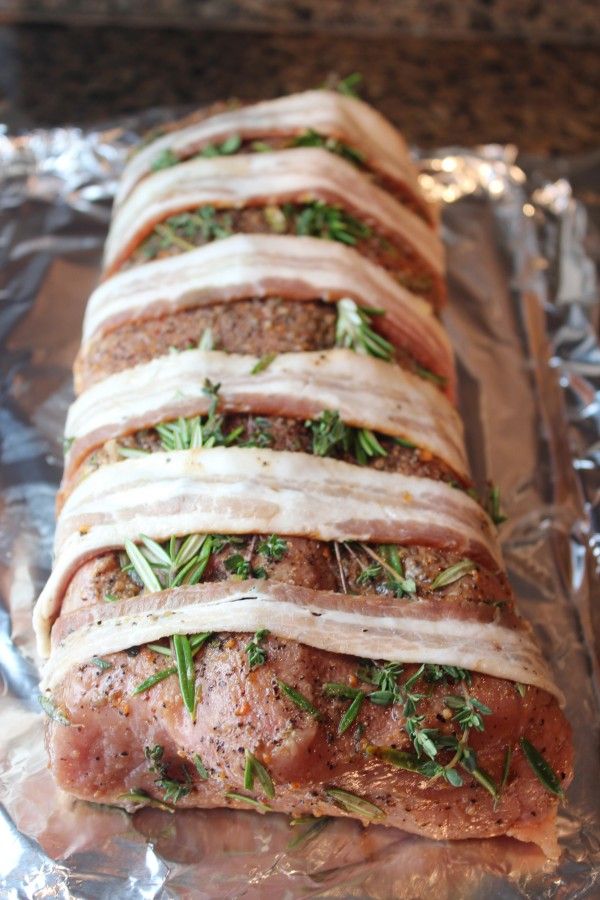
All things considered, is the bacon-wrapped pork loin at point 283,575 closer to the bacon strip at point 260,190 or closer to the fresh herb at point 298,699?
the fresh herb at point 298,699

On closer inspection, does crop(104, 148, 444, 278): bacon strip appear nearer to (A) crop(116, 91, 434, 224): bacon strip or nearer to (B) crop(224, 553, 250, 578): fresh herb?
(A) crop(116, 91, 434, 224): bacon strip

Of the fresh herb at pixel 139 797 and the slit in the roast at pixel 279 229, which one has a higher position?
the slit in the roast at pixel 279 229

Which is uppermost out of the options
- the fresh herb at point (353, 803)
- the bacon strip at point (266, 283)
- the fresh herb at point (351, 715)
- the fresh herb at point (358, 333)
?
the bacon strip at point (266, 283)

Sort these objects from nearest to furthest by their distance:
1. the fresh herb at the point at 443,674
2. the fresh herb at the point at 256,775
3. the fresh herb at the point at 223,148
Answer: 1. the fresh herb at the point at 256,775
2. the fresh herb at the point at 443,674
3. the fresh herb at the point at 223,148

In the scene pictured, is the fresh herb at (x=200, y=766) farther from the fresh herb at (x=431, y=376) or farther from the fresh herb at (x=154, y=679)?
the fresh herb at (x=431, y=376)

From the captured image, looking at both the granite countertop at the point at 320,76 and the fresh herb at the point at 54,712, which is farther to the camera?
the granite countertop at the point at 320,76

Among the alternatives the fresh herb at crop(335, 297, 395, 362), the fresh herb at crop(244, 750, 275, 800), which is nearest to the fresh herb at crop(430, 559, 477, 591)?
the fresh herb at crop(244, 750, 275, 800)

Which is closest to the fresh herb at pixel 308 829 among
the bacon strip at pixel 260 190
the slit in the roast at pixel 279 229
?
the slit in the roast at pixel 279 229

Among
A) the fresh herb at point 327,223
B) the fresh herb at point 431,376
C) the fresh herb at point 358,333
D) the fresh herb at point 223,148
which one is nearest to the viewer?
the fresh herb at point 358,333
